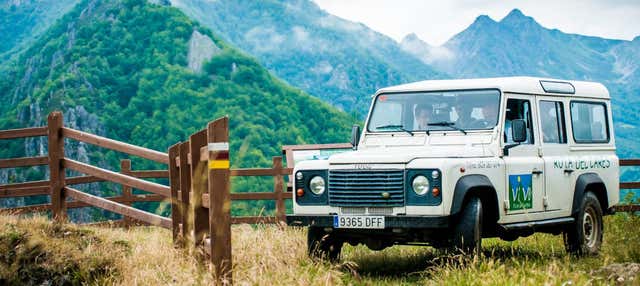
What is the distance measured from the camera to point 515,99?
32.4 ft

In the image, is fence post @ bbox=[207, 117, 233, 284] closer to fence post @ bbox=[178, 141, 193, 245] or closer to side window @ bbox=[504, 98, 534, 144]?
fence post @ bbox=[178, 141, 193, 245]

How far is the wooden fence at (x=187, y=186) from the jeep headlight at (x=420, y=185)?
176 centimetres

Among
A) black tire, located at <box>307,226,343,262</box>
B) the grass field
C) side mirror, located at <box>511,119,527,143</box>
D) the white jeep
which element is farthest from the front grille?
side mirror, located at <box>511,119,527,143</box>

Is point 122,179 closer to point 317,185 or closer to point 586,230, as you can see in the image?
point 317,185

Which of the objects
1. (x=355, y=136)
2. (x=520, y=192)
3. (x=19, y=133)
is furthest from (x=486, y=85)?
(x=19, y=133)

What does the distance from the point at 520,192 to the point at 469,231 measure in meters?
1.30

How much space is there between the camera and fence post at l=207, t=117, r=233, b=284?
697 centimetres

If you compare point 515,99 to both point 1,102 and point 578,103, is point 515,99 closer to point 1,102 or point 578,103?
point 578,103

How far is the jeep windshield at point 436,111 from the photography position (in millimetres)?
9656

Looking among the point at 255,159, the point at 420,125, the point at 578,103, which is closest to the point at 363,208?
the point at 420,125

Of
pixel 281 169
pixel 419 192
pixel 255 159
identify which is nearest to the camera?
pixel 419 192

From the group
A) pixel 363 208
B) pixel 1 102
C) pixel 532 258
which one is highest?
pixel 1 102

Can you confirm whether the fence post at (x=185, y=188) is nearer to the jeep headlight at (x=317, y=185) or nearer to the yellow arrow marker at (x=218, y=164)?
the jeep headlight at (x=317, y=185)

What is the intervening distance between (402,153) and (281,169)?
265 inches
